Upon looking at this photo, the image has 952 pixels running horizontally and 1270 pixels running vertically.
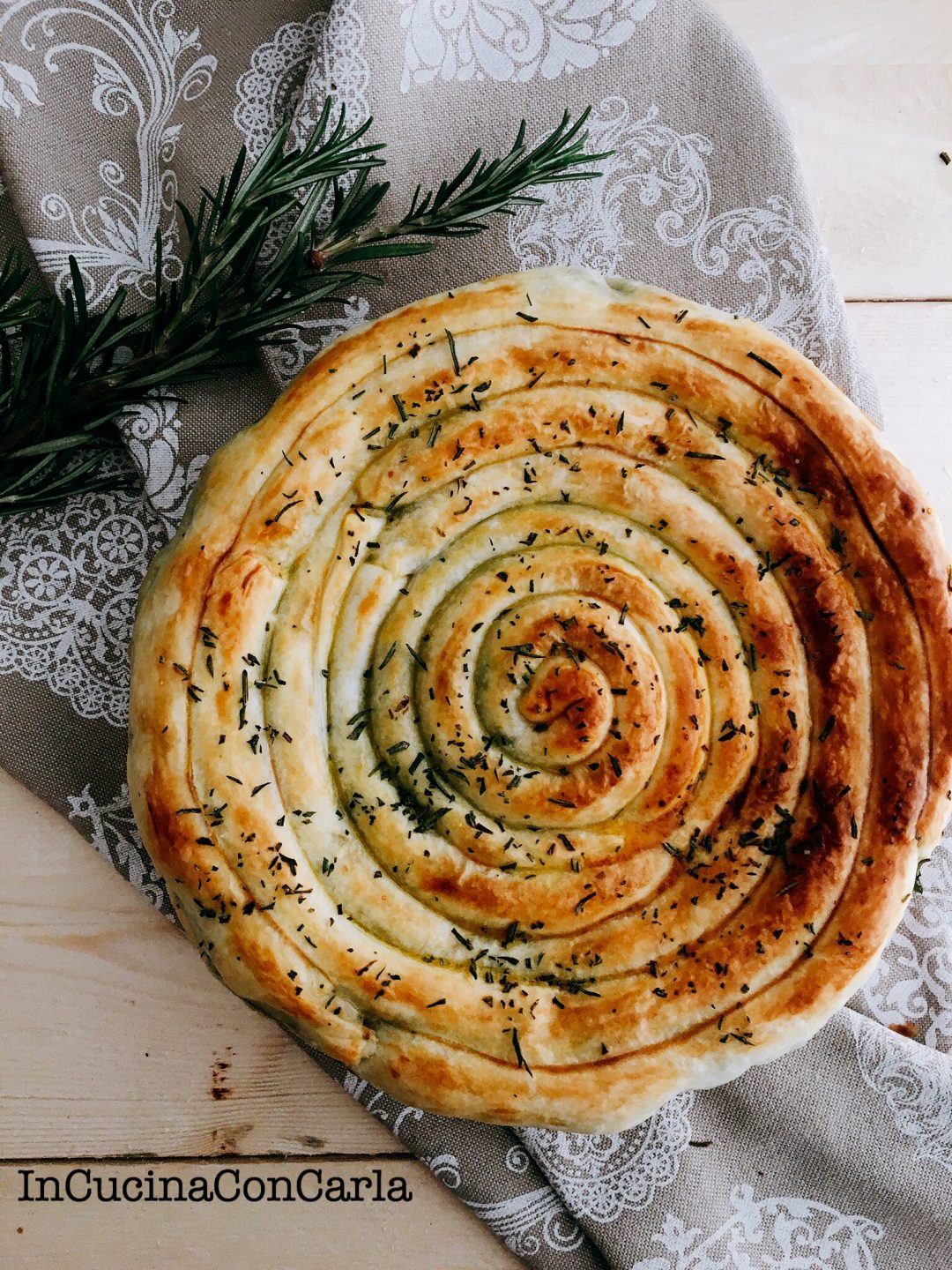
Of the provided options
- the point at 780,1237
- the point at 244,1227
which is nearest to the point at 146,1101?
the point at 244,1227

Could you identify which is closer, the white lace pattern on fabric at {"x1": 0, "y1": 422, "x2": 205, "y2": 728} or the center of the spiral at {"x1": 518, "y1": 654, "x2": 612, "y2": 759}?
the center of the spiral at {"x1": 518, "y1": 654, "x2": 612, "y2": 759}

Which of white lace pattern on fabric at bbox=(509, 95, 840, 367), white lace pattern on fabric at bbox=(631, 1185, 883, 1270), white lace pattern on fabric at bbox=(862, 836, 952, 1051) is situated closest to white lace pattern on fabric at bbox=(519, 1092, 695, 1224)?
white lace pattern on fabric at bbox=(631, 1185, 883, 1270)

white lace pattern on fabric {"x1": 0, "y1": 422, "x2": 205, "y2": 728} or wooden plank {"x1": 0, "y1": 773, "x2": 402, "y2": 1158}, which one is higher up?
white lace pattern on fabric {"x1": 0, "y1": 422, "x2": 205, "y2": 728}

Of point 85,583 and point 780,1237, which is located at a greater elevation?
point 85,583

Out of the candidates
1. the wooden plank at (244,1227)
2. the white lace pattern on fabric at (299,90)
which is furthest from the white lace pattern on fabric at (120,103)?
the wooden plank at (244,1227)

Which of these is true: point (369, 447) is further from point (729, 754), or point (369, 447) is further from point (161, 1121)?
point (161, 1121)

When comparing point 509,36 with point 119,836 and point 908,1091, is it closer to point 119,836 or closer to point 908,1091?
point 119,836

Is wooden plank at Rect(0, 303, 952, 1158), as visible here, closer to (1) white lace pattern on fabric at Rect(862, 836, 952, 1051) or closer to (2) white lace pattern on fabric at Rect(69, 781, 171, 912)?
(2) white lace pattern on fabric at Rect(69, 781, 171, 912)

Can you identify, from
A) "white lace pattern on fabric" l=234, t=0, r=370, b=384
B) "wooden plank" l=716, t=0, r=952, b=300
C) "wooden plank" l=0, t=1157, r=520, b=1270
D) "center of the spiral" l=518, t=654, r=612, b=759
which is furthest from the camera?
"wooden plank" l=716, t=0, r=952, b=300

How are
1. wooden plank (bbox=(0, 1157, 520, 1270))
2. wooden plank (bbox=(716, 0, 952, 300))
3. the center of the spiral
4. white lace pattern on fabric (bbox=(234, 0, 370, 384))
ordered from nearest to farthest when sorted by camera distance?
1. the center of the spiral
2. white lace pattern on fabric (bbox=(234, 0, 370, 384))
3. wooden plank (bbox=(0, 1157, 520, 1270))
4. wooden plank (bbox=(716, 0, 952, 300))
